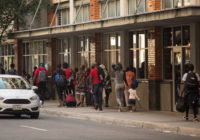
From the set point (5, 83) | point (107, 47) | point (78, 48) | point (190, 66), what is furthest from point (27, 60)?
point (190, 66)

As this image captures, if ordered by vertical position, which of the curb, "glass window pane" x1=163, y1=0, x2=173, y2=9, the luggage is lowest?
the curb

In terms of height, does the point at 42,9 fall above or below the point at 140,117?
above

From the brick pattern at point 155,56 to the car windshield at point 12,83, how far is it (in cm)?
558

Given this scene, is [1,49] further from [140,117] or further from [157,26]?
[140,117]


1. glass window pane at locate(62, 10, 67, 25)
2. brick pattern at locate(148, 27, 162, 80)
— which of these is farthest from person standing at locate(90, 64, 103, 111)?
glass window pane at locate(62, 10, 67, 25)

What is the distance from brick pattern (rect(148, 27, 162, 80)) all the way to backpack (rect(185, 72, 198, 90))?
605 centimetres

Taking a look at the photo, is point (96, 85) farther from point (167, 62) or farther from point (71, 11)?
point (71, 11)

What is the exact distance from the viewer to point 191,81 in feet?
63.3

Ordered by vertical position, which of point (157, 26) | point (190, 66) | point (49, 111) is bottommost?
point (49, 111)

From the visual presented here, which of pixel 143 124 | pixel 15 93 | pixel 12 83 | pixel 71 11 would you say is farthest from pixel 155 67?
pixel 71 11

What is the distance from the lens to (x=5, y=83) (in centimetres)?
2234

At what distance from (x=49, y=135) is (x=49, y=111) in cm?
998

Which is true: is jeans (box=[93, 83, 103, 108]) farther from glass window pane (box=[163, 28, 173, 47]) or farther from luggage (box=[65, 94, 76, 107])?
glass window pane (box=[163, 28, 173, 47])

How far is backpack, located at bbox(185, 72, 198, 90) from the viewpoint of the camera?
19.2 m
